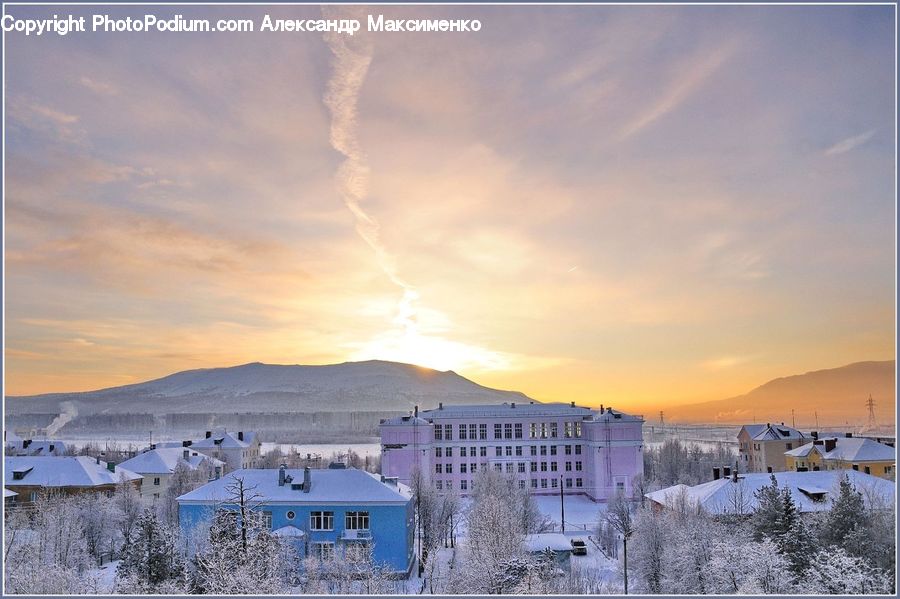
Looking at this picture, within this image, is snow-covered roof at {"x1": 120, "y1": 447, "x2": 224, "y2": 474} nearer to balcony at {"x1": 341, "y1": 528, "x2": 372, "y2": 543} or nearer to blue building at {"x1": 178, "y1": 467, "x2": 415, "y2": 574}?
blue building at {"x1": 178, "y1": 467, "x2": 415, "y2": 574}

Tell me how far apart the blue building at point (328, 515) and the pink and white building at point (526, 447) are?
2781 centimetres

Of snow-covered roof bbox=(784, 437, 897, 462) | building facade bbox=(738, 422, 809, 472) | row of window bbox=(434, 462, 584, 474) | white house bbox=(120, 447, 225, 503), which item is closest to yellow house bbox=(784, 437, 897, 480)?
snow-covered roof bbox=(784, 437, 897, 462)

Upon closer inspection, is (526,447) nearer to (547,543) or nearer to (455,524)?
(455,524)

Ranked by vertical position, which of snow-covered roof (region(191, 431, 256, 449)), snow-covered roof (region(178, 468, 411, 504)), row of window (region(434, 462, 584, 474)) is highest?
snow-covered roof (region(178, 468, 411, 504))

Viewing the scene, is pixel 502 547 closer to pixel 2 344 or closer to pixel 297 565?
pixel 297 565

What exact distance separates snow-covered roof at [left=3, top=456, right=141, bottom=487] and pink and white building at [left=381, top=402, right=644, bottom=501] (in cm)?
2128

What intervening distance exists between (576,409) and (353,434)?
13316 cm

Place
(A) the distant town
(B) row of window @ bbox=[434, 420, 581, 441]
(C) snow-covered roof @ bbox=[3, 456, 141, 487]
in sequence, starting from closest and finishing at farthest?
(A) the distant town, (C) snow-covered roof @ bbox=[3, 456, 141, 487], (B) row of window @ bbox=[434, 420, 581, 441]

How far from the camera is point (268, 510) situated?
30266 millimetres

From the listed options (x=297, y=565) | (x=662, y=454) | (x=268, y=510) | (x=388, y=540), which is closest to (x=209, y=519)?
(x=268, y=510)

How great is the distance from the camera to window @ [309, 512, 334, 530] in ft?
99.5

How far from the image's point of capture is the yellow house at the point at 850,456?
49844 mm

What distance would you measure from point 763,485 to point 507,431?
30415 millimetres

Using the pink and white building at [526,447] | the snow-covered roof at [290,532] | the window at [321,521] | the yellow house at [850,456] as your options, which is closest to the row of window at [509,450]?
the pink and white building at [526,447]
